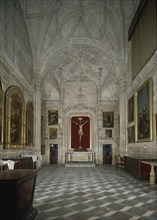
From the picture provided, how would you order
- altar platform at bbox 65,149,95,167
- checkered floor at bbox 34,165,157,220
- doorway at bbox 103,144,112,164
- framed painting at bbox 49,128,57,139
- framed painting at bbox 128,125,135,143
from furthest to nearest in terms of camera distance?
framed painting at bbox 49,128,57,139
doorway at bbox 103,144,112,164
altar platform at bbox 65,149,95,167
framed painting at bbox 128,125,135,143
checkered floor at bbox 34,165,157,220

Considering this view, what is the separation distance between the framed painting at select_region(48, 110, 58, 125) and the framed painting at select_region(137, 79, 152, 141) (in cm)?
1327

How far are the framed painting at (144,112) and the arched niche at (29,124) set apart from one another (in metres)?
7.22

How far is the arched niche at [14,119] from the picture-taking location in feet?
43.1

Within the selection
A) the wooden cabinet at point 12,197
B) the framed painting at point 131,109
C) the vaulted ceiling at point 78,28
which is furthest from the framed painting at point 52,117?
the wooden cabinet at point 12,197

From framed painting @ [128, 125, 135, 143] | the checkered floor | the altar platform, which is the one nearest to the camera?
the checkered floor

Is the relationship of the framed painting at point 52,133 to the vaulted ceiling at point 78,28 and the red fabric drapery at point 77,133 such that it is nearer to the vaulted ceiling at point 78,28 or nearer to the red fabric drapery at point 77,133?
the red fabric drapery at point 77,133

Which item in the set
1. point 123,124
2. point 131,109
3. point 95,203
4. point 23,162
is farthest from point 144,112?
point 95,203

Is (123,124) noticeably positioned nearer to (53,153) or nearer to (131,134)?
(131,134)

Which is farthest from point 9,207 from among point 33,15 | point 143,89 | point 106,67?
point 106,67

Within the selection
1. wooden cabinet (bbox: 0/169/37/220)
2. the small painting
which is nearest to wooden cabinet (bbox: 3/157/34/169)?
wooden cabinet (bbox: 0/169/37/220)

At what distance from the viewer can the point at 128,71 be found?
65.5 ft

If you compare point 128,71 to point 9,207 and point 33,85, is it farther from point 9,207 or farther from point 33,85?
point 9,207

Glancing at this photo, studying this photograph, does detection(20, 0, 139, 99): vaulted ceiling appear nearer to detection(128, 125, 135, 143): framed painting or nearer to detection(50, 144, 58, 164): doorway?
detection(128, 125, 135, 143): framed painting

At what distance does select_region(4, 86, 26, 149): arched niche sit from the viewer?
43.1 feet
